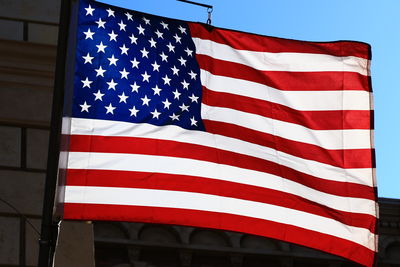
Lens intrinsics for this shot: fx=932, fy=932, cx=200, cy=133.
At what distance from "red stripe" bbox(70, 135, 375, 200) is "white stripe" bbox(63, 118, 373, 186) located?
0.05 m

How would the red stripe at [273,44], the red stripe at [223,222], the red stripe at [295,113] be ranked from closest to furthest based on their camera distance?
the red stripe at [223,222] → the red stripe at [295,113] → the red stripe at [273,44]

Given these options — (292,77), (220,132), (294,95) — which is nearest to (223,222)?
(220,132)

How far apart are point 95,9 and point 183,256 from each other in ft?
47.1

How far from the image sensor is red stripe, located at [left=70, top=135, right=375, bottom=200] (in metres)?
8.77

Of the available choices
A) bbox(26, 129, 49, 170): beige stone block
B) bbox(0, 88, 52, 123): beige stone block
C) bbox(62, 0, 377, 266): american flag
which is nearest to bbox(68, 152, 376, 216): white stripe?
bbox(62, 0, 377, 266): american flag

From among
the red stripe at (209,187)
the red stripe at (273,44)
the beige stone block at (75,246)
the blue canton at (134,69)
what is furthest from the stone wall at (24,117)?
the red stripe at (273,44)

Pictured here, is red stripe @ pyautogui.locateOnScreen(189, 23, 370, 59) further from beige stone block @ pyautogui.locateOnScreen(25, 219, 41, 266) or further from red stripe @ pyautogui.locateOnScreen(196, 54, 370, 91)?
beige stone block @ pyautogui.locateOnScreen(25, 219, 41, 266)

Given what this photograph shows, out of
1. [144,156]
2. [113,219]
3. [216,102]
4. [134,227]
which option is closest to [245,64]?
[216,102]

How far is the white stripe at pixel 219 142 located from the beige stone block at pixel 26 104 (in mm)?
2108

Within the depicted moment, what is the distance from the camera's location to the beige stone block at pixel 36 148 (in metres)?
10.6

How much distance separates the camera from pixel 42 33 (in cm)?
1116

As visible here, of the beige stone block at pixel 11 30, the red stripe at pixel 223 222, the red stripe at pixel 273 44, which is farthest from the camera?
the beige stone block at pixel 11 30

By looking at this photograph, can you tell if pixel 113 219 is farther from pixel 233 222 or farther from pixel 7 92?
pixel 7 92

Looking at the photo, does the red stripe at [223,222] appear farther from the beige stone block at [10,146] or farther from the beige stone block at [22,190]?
the beige stone block at [10,146]
